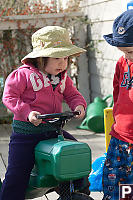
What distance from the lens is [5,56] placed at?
7250 millimetres

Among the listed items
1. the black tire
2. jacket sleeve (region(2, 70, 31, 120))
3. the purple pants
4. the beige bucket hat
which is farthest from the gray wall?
the black tire

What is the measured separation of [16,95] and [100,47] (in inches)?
159

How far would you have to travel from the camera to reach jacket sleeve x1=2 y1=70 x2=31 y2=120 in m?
2.94

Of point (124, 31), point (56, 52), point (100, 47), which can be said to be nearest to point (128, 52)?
point (124, 31)

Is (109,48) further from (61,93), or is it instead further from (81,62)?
(61,93)

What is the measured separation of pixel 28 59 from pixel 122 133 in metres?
0.87

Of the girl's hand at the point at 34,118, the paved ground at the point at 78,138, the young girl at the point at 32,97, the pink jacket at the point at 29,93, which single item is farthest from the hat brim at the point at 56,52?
the paved ground at the point at 78,138

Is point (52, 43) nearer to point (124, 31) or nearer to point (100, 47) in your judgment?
point (124, 31)

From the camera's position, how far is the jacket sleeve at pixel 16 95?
9.64 feet

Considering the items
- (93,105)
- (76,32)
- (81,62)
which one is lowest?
(93,105)

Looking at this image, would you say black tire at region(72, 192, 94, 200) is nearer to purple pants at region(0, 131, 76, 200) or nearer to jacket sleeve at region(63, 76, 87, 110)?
purple pants at region(0, 131, 76, 200)

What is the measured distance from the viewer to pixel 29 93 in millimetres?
3051

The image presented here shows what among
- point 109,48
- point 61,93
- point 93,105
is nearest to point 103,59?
point 109,48

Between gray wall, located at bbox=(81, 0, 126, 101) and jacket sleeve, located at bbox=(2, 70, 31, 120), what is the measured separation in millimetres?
3175
